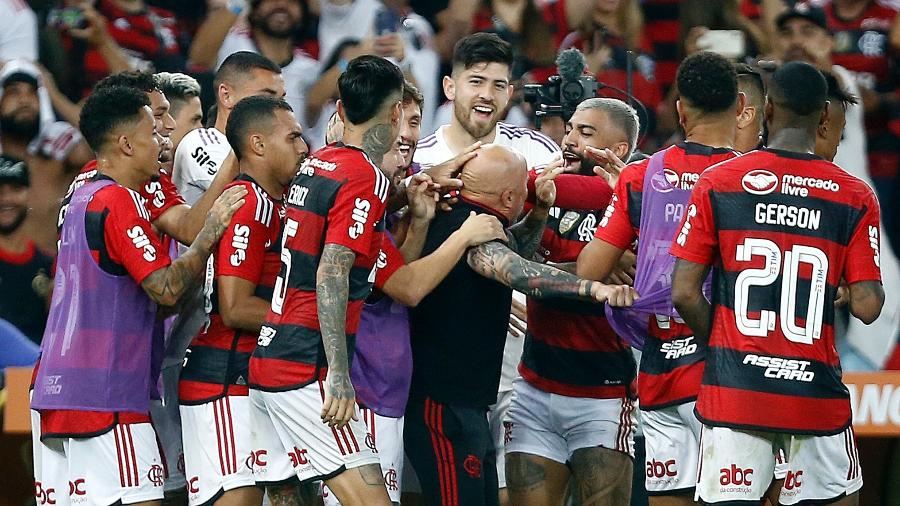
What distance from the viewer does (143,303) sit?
6.13m

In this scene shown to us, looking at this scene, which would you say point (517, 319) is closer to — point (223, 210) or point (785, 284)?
point (223, 210)

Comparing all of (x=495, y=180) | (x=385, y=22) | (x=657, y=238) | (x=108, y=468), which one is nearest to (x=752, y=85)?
(x=657, y=238)

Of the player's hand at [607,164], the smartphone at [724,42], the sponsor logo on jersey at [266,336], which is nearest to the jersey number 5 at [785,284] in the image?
the player's hand at [607,164]

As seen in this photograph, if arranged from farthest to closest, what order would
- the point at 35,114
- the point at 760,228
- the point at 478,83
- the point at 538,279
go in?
the point at 35,114, the point at 478,83, the point at 538,279, the point at 760,228

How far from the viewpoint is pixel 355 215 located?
5.51m

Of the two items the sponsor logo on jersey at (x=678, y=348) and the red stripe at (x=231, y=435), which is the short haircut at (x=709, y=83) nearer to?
the sponsor logo on jersey at (x=678, y=348)

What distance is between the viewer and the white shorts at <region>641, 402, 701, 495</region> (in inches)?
238

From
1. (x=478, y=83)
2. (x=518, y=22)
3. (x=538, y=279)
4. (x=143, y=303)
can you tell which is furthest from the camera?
(x=518, y=22)

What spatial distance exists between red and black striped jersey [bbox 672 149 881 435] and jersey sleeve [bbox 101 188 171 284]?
2260mm

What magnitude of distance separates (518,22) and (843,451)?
5.14m

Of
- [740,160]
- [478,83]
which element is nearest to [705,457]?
[740,160]

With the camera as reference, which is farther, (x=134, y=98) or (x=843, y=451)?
(x=134, y=98)

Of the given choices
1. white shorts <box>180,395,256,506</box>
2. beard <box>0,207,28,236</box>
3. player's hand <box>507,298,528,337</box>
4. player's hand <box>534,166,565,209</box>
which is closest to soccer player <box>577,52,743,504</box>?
player's hand <box>534,166,565,209</box>

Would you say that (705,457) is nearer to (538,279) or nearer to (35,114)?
(538,279)
